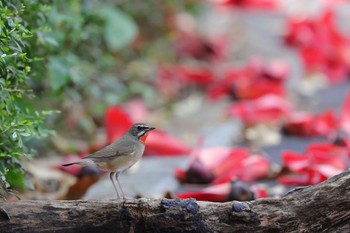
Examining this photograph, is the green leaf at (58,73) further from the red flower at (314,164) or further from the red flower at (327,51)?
the red flower at (327,51)

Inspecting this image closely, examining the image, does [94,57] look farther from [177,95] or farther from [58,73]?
[58,73]

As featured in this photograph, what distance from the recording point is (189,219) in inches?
99.4

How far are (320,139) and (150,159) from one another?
1.06 m

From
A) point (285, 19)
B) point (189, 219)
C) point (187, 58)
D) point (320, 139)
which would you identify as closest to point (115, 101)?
point (320, 139)

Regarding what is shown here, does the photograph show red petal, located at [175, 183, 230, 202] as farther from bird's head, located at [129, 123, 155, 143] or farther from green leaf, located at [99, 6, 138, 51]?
green leaf, located at [99, 6, 138, 51]

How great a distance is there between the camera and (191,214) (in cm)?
252

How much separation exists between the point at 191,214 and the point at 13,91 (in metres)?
0.75

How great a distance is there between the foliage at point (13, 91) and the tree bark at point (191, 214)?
221 millimetres

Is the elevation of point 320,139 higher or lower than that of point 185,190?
higher

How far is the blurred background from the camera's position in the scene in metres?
3.20

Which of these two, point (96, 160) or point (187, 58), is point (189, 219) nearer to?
point (96, 160)

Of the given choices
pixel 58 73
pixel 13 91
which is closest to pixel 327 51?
pixel 58 73

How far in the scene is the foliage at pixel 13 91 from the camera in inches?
102

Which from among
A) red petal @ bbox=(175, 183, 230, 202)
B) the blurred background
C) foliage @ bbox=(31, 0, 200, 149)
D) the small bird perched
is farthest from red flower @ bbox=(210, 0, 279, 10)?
the small bird perched
